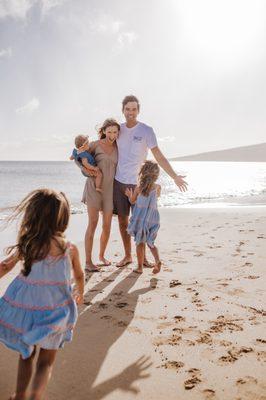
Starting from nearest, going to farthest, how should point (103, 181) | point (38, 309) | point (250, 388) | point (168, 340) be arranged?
point (38, 309), point (250, 388), point (168, 340), point (103, 181)

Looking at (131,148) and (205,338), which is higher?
(131,148)

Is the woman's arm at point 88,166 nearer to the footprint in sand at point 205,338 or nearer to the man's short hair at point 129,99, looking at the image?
the man's short hair at point 129,99

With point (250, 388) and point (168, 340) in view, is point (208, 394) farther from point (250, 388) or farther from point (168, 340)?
point (168, 340)

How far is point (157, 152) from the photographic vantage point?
556cm

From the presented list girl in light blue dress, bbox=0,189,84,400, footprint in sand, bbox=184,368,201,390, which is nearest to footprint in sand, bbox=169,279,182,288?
footprint in sand, bbox=184,368,201,390

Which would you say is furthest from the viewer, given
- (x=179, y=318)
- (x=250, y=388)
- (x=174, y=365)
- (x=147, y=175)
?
(x=147, y=175)

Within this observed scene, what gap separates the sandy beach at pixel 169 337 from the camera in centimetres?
261

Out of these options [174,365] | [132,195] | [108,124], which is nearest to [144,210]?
[132,195]

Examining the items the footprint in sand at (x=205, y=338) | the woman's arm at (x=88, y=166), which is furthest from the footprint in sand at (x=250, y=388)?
the woman's arm at (x=88, y=166)

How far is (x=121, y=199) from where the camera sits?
18.6 ft

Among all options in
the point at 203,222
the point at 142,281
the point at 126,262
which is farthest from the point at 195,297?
the point at 203,222

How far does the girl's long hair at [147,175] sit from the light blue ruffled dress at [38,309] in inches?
124

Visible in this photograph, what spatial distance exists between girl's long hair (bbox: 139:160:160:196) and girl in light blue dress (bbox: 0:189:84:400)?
3.11m

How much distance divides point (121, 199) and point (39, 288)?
3.49 m
